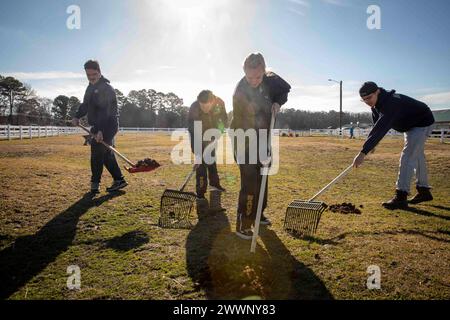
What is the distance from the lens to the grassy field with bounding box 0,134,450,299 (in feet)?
9.94

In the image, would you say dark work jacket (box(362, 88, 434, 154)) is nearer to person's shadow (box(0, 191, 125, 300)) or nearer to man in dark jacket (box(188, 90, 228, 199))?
man in dark jacket (box(188, 90, 228, 199))

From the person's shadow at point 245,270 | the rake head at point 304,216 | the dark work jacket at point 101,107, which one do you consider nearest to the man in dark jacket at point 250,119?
the person's shadow at point 245,270

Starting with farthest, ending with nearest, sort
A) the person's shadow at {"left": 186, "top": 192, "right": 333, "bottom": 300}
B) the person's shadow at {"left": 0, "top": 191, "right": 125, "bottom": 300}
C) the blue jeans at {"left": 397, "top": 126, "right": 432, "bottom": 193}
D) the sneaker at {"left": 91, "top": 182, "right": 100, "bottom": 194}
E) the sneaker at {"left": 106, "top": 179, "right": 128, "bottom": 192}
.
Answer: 1. the sneaker at {"left": 106, "top": 179, "right": 128, "bottom": 192}
2. the sneaker at {"left": 91, "top": 182, "right": 100, "bottom": 194}
3. the blue jeans at {"left": 397, "top": 126, "right": 432, "bottom": 193}
4. the person's shadow at {"left": 0, "top": 191, "right": 125, "bottom": 300}
5. the person's shadow at {"left": 186, "top": 192, "right": 333, "bottom": 300}

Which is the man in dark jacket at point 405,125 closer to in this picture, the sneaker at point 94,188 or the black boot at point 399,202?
the black boot at point 399,202

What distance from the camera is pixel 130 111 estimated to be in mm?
96125

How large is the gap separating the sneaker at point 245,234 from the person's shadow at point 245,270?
0.23ft

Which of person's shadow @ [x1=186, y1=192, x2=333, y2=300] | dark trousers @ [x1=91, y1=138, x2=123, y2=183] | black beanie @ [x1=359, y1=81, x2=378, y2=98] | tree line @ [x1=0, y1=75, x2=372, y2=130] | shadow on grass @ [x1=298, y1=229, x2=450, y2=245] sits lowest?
person's shadow @ [x1=186, y1=192, x2=333, y2=300]

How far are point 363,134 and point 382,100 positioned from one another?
39995 mm

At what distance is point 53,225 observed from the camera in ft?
15.7

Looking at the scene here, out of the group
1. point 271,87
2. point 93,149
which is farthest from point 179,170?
point 271,87

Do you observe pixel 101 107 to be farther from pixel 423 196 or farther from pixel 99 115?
pixel 423 196

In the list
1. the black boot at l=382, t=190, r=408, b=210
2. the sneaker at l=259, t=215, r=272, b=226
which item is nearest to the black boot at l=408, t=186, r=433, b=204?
the black boot at l=382, t=190, r=408, b=210

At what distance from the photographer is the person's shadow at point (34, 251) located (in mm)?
3174

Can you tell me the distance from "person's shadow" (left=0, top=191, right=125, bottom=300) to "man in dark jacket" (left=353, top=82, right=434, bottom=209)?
16.7ft
